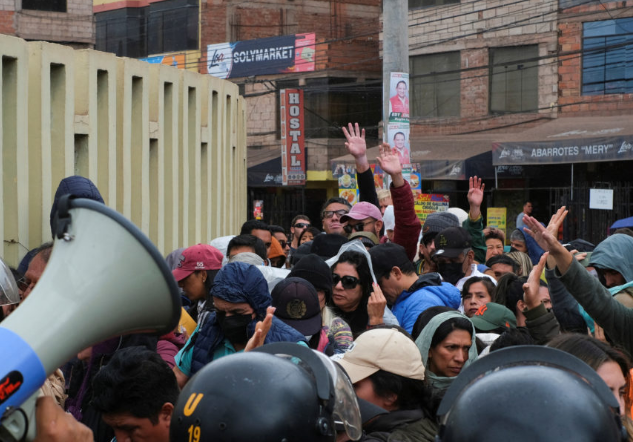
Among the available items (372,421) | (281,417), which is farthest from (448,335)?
(281,417)

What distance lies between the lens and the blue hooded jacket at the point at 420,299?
5602 millimetres

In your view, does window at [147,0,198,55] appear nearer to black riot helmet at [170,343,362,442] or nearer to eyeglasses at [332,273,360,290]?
eyeglasses at [332,273,360,290]

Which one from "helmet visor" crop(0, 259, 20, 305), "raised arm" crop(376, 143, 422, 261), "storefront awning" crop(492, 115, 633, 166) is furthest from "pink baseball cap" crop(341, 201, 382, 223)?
"storefront awning" crop(492, 115, 633, 166)

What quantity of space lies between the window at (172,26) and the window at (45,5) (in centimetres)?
806

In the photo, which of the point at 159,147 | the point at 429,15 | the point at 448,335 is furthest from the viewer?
the point at 429,15

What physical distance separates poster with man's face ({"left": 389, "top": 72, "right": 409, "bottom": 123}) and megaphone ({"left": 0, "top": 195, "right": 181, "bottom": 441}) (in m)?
8.91

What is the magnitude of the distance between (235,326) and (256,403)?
210 cm

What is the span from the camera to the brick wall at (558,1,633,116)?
2353cm

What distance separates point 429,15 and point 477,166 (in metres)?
5.97

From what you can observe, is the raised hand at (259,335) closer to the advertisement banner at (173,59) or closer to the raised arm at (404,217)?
the raised arm at (404,217)

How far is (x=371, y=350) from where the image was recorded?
3523 mm

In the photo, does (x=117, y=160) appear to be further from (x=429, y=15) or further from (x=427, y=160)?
(x=429, y=15)

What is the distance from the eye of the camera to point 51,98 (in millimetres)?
7734

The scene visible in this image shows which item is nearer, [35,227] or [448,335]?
[448,335]
